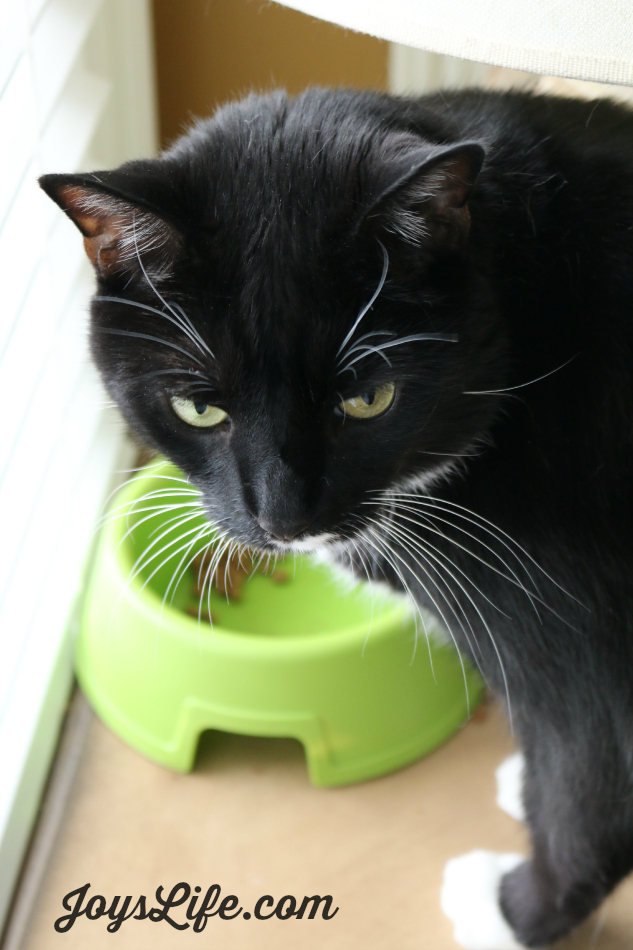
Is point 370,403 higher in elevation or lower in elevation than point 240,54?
lower

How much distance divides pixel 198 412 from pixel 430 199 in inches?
10.8

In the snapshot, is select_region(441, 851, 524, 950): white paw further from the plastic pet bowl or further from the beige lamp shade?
the beige lamp shade

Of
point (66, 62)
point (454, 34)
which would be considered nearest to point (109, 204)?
point (454, 34)

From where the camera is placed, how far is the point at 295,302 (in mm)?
719

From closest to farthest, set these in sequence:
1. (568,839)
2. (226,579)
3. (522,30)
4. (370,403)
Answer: (522,30)
(370,403)
(568,839)
(226,579)

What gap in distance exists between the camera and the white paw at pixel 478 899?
1089 mm

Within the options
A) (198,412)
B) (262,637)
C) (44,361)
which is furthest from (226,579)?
(198,412)

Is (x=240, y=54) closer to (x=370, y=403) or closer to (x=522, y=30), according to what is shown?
(x=370, y=403)

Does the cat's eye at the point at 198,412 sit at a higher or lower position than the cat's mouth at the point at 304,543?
higher

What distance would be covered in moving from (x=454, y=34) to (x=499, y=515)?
518 millimetres

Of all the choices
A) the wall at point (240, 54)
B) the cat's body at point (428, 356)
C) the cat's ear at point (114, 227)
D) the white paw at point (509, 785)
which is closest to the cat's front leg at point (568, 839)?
the cat's body at point (428, 356)

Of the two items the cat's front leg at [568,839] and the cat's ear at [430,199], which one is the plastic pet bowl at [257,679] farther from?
the cat's ear at [430,199]

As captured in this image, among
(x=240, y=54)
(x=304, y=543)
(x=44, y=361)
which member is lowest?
(x=44, y=361)

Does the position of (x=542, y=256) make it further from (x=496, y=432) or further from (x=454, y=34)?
(x=454, y=34)
